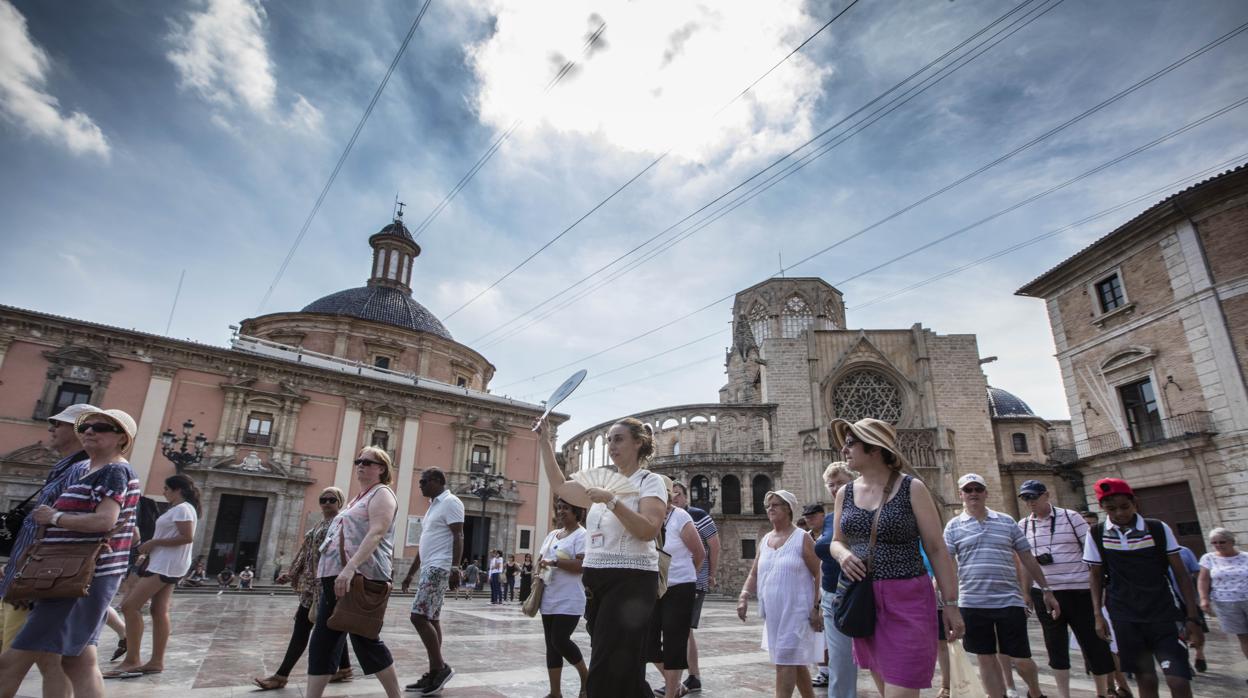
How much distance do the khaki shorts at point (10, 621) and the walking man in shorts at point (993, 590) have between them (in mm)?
5163

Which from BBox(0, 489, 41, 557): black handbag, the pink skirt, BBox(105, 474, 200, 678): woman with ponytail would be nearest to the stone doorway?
BBox(105, 474, 200, 678): woman with ponytail

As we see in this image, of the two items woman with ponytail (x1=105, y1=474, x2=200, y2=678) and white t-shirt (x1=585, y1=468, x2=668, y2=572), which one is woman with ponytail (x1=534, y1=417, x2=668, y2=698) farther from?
woman with ponytail (x1=105, y1=474, x2=200, y2=678)

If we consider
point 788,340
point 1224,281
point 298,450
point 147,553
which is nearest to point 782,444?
point 788,340

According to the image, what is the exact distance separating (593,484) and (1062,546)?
410 cm

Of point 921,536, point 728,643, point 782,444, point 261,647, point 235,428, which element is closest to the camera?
point 921,536

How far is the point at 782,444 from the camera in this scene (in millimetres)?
30594

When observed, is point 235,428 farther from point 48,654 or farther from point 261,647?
point 48,654

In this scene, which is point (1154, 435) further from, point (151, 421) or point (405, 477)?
point (151, 421)

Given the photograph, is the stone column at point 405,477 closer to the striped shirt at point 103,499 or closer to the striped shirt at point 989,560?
the striped shirt at point 103,499

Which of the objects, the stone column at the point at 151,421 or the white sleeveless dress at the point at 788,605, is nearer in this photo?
the white sleeveless dress at the point at 788,605

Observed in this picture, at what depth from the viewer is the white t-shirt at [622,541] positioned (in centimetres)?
255

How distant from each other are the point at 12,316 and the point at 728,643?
23.3m

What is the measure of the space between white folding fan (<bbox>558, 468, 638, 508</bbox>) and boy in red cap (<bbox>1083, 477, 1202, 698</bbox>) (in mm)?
3124

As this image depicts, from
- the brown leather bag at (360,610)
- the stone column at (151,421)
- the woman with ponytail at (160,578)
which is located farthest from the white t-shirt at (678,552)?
the stone column at (151,421)
